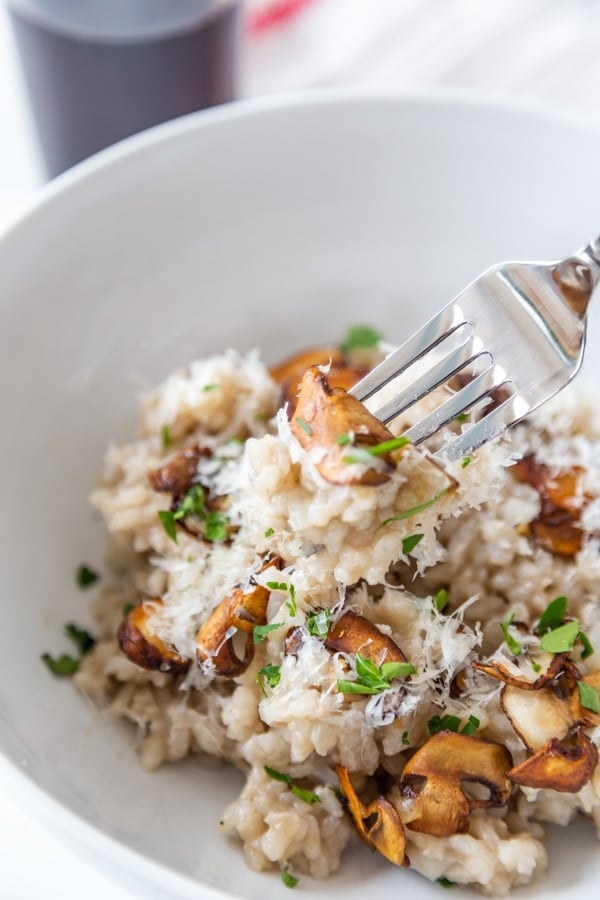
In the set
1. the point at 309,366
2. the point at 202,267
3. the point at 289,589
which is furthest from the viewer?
the point at 202,267

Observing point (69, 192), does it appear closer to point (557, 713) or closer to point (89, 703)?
point (89, 703)

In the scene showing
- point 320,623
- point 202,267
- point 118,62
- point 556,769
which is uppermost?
point 118,62

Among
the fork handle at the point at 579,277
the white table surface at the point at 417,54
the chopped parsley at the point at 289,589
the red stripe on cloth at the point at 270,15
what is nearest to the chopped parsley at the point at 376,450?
the chopped parsley at the point at 289,589

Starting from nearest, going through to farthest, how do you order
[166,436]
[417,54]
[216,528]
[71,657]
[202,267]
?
[216,528] → [71,657] → [166,436] → [202,267] → [417,54]

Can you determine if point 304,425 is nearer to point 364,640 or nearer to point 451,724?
point 364,640

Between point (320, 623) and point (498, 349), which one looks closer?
point (320, 623)

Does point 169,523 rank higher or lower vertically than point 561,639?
higher

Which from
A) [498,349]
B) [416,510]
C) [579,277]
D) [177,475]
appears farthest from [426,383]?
[177,475]
